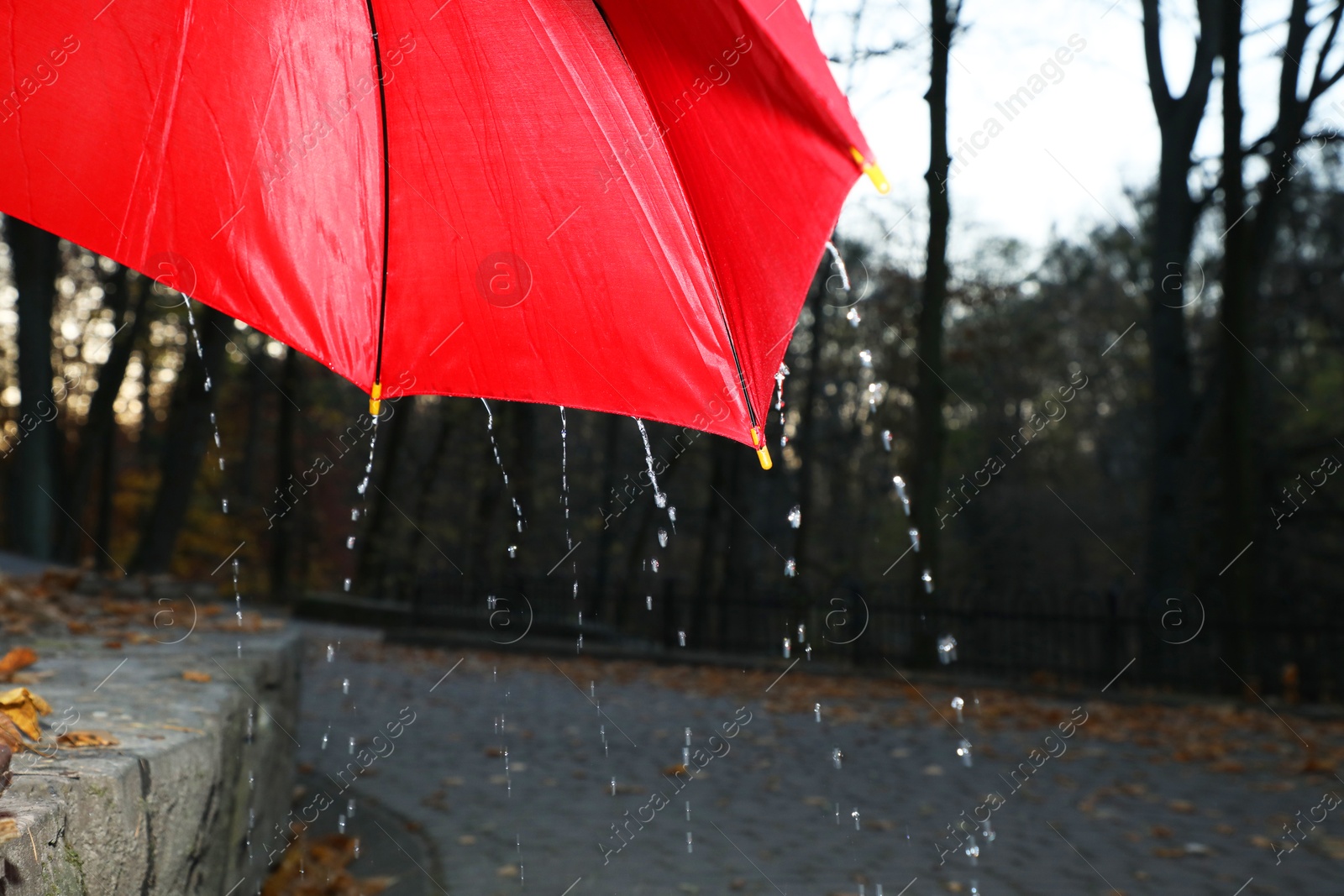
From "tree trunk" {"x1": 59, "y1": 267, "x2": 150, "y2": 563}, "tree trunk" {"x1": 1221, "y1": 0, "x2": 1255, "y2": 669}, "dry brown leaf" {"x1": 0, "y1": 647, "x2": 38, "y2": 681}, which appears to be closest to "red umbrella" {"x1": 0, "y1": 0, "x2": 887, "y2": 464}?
"dry brown leaf" {"x1": 0, "y1": 647, "x2": 38, "y2": 681}

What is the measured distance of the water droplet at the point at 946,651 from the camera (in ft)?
43.9

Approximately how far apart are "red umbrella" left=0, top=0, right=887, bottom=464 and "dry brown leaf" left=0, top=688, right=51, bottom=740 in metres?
1.02

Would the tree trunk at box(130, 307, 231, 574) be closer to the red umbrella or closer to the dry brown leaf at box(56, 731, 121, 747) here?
the red umbrella

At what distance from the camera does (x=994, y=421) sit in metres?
30.2

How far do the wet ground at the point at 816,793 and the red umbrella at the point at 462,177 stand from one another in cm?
254

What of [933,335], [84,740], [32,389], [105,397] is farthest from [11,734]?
[105,397]

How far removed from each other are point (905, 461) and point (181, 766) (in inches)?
1127

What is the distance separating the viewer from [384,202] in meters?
3.07

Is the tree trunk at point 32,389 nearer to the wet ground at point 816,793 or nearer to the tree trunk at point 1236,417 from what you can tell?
the wet ground at point 816,793

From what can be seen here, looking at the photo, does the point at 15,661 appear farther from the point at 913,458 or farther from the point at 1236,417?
the point at 913,458

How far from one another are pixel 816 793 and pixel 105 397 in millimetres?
17134

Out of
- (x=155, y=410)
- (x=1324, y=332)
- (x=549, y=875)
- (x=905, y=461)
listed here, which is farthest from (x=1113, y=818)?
(x=155, y=410)

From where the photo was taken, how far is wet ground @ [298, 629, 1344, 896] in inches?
184

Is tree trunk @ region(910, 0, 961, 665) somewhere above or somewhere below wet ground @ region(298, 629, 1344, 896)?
above
